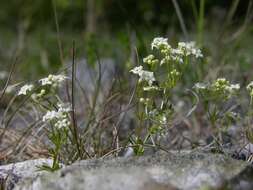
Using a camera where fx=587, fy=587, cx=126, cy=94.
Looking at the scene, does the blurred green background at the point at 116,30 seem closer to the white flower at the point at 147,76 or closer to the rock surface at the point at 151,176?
the white flower at the point at 147,76

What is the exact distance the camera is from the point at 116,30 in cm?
988

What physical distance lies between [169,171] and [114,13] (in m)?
8.78

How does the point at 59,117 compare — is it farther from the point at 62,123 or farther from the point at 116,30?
the point at 116,30

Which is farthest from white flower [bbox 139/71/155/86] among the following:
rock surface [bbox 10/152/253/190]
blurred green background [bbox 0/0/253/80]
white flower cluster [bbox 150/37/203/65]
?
blurred green background [bbox 0/0/253/80]

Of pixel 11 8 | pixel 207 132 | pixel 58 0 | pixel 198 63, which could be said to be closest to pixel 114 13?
pixel 11 8

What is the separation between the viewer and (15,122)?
302cm

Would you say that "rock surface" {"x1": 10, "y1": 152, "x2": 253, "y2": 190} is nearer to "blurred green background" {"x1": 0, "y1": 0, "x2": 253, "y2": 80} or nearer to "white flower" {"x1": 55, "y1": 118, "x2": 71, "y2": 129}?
"white flower" {"x1": 55, "y1": 118, "x2": 71, "y2": 129}

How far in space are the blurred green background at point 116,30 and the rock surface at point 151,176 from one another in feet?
2.97

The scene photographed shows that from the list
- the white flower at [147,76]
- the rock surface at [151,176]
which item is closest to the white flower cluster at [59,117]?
the rock surface at [151,176]

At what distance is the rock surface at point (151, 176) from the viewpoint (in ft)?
5.36

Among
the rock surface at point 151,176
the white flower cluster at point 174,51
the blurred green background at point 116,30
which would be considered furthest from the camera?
the blurred green background at point 116,30

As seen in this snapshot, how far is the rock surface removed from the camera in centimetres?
163

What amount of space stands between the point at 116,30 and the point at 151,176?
8.31 metres

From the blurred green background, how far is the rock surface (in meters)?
0.91
